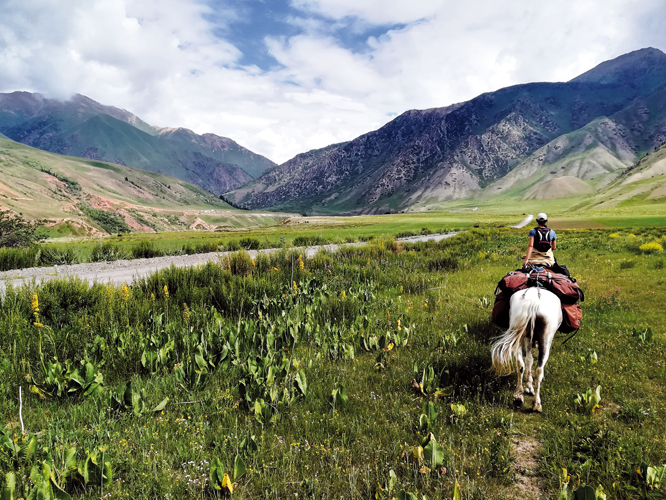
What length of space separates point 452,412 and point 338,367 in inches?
77.3

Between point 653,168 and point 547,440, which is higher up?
point 653,168

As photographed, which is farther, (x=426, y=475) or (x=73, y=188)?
(x=73, y=188)

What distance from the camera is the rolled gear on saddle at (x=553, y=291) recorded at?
561cm

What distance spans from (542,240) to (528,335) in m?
2.67

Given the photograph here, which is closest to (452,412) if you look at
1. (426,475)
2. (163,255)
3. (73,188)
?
(426,475)

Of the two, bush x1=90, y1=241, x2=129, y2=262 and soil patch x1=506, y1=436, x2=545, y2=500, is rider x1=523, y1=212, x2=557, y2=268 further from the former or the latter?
bush x1=90, y1=241, x2=129, y2=262

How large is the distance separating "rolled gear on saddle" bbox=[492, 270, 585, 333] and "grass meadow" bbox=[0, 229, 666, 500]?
1011 millimetres

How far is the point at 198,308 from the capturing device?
26.9ft

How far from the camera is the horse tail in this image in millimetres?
5012

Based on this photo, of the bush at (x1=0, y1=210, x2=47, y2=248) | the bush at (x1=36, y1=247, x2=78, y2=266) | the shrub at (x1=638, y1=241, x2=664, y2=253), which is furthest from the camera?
the bush at (x1=0, y1=210, x2=47, y2=248)

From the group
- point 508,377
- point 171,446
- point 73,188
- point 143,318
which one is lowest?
point 508,377

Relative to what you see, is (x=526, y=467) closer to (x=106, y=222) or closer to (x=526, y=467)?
(x=526, y=467)

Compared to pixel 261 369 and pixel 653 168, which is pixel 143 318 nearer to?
pixel 261 369

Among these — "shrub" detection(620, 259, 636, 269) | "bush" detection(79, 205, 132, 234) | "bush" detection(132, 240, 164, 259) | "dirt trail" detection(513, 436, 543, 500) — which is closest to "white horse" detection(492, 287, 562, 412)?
"dirt trail" detection(513, 436, 543, 500)
